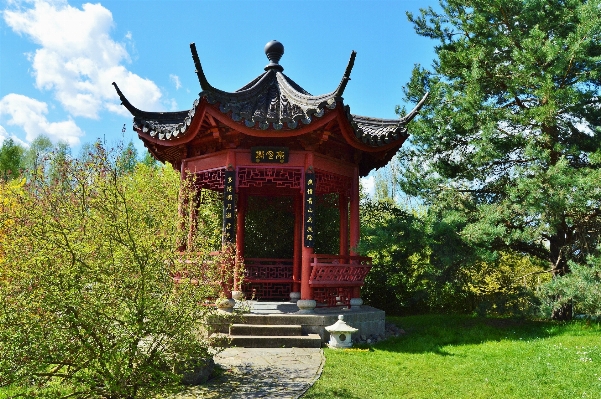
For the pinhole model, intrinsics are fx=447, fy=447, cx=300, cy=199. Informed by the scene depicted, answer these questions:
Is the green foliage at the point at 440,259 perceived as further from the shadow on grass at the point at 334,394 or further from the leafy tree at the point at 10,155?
the leafy tree at the point at 10,155

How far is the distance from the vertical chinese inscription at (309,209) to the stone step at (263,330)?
1.48 metres

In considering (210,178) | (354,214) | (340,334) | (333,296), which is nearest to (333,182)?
(354,214)

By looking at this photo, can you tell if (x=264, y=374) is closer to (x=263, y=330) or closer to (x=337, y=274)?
(x=263, y=330)

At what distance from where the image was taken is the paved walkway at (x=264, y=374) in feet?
15.5

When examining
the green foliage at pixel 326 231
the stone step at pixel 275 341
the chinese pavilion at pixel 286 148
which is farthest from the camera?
the green foliage at pixel 326 231

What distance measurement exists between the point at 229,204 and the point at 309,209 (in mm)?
Result: 1430

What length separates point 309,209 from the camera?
7980 mm

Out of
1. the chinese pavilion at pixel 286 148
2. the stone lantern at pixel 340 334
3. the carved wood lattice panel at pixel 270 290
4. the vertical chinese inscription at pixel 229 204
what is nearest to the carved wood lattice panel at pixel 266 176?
the chinese pavilion at pixel 286 148

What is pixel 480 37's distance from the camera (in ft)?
32.2

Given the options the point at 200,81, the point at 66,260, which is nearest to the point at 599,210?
the point at 200,81

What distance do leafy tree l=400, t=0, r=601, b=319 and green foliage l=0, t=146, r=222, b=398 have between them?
5.90 meters

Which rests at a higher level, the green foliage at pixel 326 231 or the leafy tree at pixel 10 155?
the leafy tree at pixel 10 155

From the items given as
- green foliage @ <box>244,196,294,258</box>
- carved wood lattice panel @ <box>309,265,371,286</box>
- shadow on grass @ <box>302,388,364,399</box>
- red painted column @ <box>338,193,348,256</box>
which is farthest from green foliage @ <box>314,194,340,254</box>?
shadow on grass @ <box>302,388,364,399</box>

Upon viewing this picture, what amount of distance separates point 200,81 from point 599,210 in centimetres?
787
